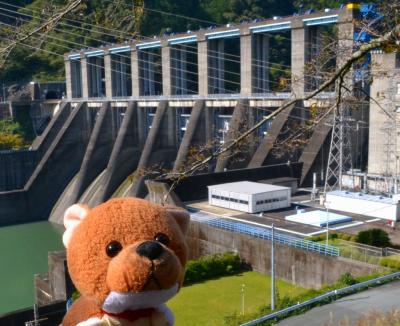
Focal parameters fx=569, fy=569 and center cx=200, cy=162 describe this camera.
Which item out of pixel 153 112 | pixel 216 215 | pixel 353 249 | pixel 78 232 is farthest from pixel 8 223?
pixel 78 232

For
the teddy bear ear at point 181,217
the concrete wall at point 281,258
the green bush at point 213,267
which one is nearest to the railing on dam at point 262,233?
the concrete wall at point 281,258

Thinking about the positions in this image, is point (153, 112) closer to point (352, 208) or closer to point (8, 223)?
point (8, 223)

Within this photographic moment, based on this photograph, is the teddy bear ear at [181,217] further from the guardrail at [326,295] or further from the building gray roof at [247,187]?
the building gray roof at [247,187]

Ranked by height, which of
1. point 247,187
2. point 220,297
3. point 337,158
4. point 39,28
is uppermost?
point 39,28

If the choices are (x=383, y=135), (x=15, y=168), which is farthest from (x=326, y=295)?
(x=15, y=168)

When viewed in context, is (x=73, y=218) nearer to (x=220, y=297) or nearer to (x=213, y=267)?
(x=220, y=297)

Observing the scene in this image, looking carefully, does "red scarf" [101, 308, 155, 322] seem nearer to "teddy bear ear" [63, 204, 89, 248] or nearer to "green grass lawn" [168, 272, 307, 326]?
"teddy bear ear" [63, 204, 89, 248]
